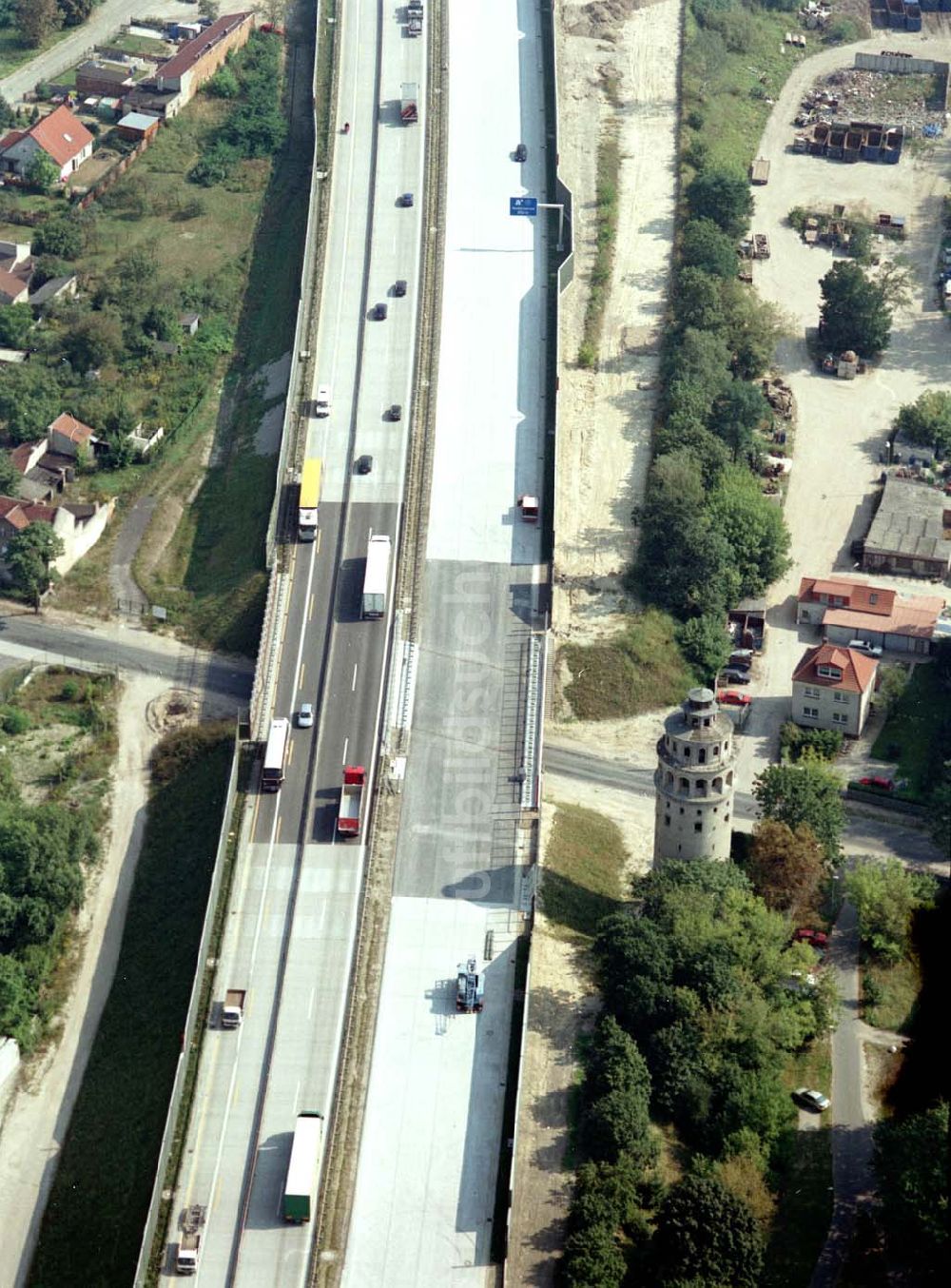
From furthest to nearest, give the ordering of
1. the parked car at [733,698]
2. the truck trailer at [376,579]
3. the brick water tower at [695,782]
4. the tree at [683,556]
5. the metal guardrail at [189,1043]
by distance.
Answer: the tree at [683,556]
the parked car at [733,698]
the truck trailer at [376,579]
the brick water tower at [695,782]
the metal guardrail at [189,1043]

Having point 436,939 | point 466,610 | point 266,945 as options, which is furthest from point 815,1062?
point 466,610

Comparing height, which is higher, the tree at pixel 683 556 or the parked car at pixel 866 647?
the tree at pixel 683 556

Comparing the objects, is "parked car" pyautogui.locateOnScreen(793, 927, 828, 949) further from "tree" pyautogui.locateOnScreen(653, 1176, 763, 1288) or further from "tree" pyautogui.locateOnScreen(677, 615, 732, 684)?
"tree" pyautogui.locateOnScreen(677, 615, 732, 684)

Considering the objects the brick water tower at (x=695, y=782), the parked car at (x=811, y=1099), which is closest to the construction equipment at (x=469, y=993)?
the brick water tower at (x=695, y=782)

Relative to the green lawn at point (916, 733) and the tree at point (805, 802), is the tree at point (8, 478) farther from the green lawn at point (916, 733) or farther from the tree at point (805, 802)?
the green lawn at point (916, 733)

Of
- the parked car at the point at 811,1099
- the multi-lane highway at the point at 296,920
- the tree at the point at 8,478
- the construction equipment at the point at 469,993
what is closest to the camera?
the multi-lane highway at the point at 296,920

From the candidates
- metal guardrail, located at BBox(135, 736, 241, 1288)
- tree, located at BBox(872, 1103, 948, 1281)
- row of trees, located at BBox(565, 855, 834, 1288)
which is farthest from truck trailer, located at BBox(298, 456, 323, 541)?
tree, located at BBox(872, 1103, 948, 1281)

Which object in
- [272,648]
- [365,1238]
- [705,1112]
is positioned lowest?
[365,1238]

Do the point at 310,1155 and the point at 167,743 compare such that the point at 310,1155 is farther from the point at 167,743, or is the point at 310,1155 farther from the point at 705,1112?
the point at 167,743
